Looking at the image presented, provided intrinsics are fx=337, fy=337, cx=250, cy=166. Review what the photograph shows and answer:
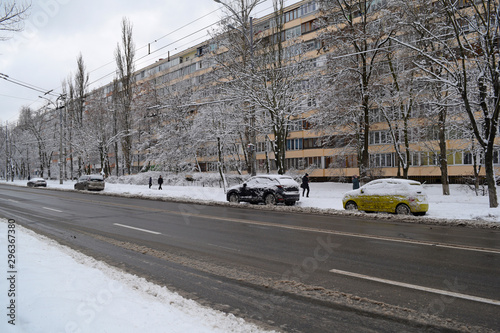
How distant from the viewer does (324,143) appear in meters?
32.8

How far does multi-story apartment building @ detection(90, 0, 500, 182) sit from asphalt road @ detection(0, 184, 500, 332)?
698 inches

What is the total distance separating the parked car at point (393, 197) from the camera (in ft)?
45.8

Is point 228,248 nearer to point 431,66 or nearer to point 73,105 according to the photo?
point 431,66

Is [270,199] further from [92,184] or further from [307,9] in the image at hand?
[307,9]

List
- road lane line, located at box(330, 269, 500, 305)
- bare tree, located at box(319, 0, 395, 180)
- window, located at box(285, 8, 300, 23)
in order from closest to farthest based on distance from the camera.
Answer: road lane line, located at box(330, 269, 500, 305)
bare tree, located at box(319, 0, 395, 180)
window, located at box(285, 8, 300, 23)

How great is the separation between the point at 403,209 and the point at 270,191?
679 centimetres

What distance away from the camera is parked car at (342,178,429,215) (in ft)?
45.8

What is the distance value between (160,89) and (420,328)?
154 ft

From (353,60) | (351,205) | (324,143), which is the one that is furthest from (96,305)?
(324,143)

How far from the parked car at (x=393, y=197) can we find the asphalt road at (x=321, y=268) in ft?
8.37

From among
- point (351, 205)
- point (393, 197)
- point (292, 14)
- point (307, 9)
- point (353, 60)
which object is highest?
point (292, 14)

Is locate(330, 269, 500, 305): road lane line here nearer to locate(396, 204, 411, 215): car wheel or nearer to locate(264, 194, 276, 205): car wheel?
locate(396, 204, 411, 215): car wheel

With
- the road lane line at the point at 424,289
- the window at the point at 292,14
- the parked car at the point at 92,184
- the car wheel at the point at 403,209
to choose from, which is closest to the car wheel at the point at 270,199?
the car wheel at the point at 403,209

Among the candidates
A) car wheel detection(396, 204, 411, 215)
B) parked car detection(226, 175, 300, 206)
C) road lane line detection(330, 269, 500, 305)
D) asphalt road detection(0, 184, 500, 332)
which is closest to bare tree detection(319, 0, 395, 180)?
parked car detection(226, 175, 300, 206)
